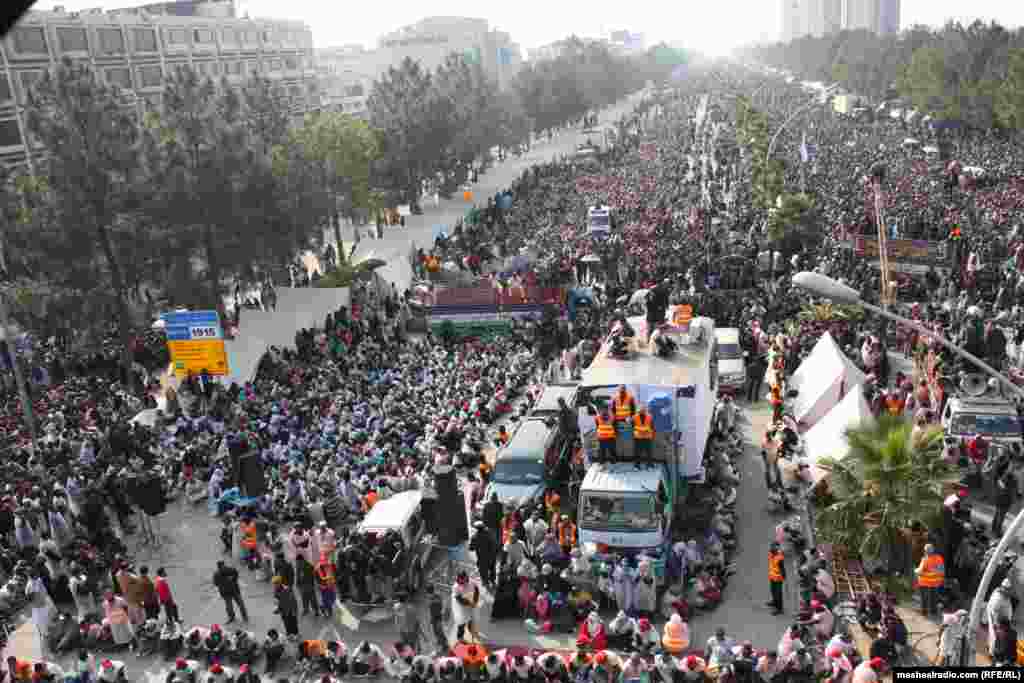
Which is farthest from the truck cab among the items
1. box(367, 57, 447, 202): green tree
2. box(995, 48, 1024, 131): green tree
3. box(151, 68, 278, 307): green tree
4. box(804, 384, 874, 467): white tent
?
box(995, 48, 1024, 131): green tree

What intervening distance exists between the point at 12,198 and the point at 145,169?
12.1ft

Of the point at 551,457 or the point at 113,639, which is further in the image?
the point at 551,457

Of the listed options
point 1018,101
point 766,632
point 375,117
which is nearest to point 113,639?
point 766,632

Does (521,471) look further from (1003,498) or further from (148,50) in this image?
(148,50)

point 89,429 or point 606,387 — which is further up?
point 606,387

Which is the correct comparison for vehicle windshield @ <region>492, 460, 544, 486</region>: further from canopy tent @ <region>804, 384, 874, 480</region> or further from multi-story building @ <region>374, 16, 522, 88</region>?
multi-story building @ <region>374, 16, 522, 88</region>

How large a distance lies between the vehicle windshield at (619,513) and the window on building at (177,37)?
59.0 metres

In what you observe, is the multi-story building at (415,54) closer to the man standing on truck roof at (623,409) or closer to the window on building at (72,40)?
the window on building at (72,40)

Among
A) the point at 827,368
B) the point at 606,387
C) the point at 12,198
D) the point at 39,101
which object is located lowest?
the point at 827,368

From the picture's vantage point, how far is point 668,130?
273 ft

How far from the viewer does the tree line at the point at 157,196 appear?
2436cm

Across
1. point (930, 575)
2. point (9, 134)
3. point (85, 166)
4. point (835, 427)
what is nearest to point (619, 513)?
point (930, 575)

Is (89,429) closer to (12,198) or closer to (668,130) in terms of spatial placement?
(12,198)

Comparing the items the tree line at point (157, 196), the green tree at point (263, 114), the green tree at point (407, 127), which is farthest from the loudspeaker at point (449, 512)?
the green tree at point (407, 127)
